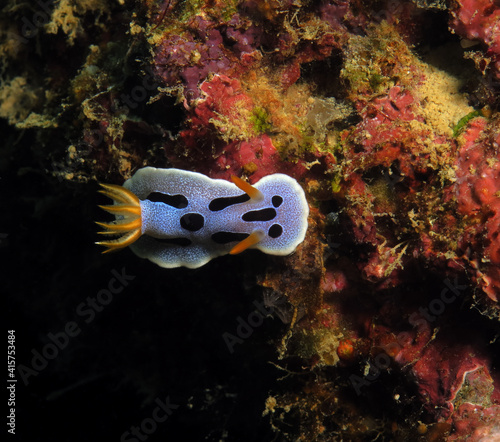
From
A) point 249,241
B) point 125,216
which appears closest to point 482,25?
point 249,241

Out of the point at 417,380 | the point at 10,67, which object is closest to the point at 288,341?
the point at 417,380

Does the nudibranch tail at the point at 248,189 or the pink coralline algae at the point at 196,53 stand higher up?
the pink coralline algae at the point at 196,53

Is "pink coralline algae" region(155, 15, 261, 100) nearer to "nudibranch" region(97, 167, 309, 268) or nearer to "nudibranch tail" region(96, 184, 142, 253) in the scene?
"nudibranch" region(97, 167, 309, 268)

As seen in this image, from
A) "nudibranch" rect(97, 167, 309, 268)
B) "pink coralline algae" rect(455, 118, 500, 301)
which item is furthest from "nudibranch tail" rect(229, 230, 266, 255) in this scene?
"pink coralline algae" rect(455, 118, 500, 301)

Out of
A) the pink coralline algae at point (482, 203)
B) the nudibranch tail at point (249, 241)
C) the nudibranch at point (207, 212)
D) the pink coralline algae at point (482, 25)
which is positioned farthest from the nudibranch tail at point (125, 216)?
the pink coralline algae at point (482, 25)

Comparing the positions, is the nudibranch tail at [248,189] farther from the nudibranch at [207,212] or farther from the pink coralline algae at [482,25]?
the pink coralline algae at [482,25]
